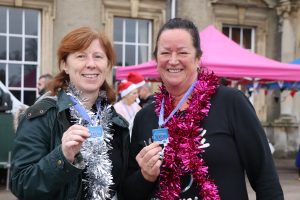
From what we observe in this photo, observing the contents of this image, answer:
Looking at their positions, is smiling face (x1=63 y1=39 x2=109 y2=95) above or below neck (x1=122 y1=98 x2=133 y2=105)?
above

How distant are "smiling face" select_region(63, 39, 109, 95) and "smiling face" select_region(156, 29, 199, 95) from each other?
0.98 feet

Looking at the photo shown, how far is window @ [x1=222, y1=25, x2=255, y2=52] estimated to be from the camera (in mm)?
13273

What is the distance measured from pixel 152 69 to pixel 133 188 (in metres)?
6.20

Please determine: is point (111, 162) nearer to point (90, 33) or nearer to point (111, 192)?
point (111, 192)

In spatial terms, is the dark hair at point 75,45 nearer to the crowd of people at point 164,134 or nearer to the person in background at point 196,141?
the crowd of people at point 164,134

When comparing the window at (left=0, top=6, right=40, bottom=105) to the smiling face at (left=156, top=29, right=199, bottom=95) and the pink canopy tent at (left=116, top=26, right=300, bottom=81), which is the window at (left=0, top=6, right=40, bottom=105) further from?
the smiling face at (left=156, top=29, right=199, bottom=95)

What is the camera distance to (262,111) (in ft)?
43.7

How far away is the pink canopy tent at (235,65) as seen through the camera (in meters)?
8.08

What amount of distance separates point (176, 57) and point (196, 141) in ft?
1.36

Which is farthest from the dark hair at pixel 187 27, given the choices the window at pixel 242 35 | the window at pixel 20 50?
the window at pixel 242 35

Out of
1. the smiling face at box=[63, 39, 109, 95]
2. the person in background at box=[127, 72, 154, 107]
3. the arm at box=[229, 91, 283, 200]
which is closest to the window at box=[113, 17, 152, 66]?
the person in background at box=[127, 72, 154, 107]

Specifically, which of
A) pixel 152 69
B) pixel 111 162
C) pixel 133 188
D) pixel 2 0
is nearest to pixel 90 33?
pixel 111 162

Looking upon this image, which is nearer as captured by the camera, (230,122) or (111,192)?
(230,122)

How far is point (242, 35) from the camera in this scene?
13.4 metres
